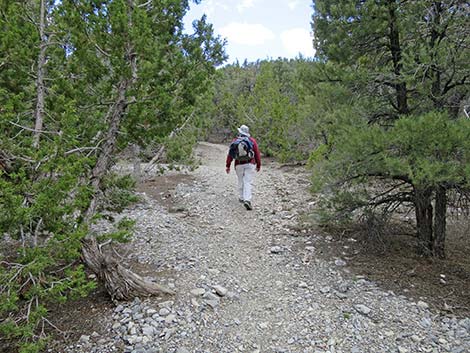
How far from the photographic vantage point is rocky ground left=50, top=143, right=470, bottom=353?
4.01 meters

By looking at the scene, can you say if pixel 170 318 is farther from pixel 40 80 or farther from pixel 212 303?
pixel 40 80

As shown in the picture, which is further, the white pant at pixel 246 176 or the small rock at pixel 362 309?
the white pant at pixel 246 176

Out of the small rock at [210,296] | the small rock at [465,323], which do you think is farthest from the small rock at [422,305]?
the small rock at [210,296]

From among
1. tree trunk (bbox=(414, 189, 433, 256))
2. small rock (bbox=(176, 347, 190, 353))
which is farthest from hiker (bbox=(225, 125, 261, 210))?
small rock (bbox=(176, 347, 190, 353))

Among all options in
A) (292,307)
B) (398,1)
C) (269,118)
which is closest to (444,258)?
(292,307)

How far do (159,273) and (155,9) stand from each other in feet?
12.7

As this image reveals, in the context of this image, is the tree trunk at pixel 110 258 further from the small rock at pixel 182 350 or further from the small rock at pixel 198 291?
the small rock at pixel 182 350

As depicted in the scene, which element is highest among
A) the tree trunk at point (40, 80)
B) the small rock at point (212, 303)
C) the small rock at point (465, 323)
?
the tree trunk at point (40, 80)

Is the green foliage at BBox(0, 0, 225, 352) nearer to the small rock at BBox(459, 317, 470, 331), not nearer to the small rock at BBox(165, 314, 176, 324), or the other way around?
the small rock at BBox(165, 314, 176, 324)

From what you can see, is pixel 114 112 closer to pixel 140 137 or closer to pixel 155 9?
pixel 140 137

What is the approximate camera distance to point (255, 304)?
476cm

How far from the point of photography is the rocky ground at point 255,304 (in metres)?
4.01

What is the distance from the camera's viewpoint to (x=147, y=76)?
4395 millimetres

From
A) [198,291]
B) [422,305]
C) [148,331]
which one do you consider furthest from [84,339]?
[422,305]
